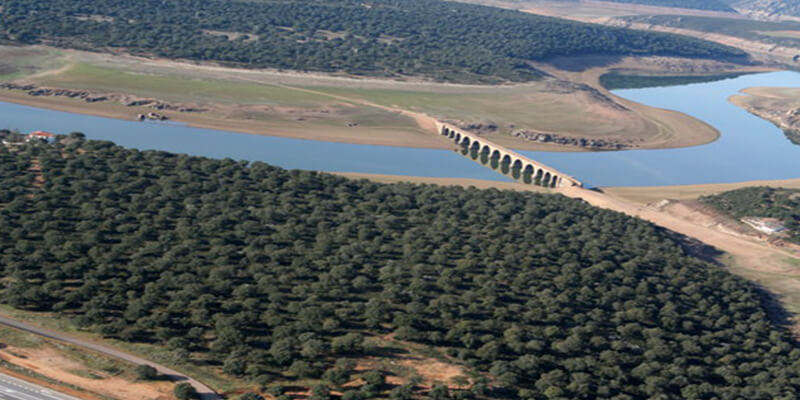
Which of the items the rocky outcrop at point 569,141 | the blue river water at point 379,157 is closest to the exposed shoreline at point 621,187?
the blue river water at point 379,157

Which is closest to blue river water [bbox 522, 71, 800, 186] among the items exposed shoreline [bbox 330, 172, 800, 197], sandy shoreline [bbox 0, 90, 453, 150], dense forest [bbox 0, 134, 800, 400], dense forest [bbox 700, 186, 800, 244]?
exposed shoreline [bbox 330, 172, 800, 197]

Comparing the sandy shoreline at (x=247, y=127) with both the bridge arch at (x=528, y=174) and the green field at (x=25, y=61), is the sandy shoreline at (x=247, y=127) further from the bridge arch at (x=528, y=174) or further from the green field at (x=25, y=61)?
the bridge arch at (x=528, y=174)

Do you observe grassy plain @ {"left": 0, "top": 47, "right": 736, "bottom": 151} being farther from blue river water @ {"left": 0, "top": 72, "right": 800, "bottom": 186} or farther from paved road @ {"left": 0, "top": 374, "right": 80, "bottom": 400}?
paved road @ {"left": 0, "top": 374, "right": 80, "bottom": 400}

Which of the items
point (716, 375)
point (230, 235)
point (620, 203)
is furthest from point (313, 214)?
point (620, 203)

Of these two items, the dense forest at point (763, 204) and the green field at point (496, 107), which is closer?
the dense forest at point (763, 204)

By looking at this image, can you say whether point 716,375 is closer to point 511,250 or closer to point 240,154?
point 511,250

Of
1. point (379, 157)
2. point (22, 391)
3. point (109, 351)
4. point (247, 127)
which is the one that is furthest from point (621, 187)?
point (22, 391)
